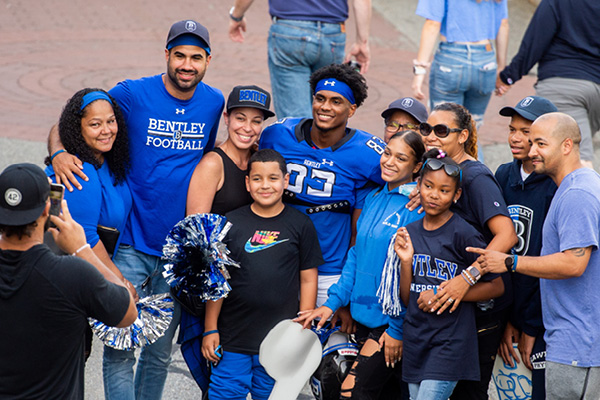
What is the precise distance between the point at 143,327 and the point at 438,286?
165 centimetres

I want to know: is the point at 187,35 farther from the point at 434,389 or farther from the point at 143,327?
the point at 434,389

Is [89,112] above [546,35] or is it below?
Answer: below

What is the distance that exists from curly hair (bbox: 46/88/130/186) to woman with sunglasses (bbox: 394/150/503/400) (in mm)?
1688

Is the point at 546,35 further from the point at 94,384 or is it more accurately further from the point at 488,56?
the point at 94,384

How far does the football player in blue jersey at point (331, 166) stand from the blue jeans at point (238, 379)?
57 centimetres

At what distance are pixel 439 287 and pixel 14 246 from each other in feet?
6.92

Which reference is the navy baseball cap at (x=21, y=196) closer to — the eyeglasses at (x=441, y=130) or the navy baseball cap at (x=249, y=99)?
the navy baseball cap at (x=249, y=99)

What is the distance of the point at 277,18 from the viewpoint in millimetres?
6676

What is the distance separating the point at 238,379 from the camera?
4.35 meters

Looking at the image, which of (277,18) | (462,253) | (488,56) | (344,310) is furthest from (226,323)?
(488,56)

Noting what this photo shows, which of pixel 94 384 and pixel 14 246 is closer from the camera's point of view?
pixel 14 246

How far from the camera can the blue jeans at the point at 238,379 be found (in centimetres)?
435

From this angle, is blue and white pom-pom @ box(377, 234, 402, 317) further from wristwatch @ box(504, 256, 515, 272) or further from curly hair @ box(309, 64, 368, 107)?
curly hair @ box(309, 64, 368, 107)

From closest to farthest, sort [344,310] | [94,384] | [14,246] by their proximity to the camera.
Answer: [14,246] < [344,310] < [94,384]
